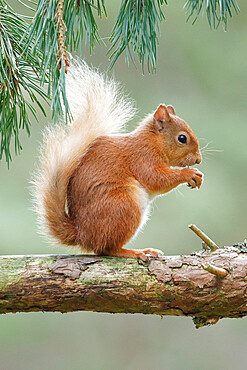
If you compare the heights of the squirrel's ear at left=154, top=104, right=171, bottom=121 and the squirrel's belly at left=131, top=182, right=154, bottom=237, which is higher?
the squirrel's ear at left=154, top=104, right=171, bottom=121

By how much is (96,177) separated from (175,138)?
37 centimetres

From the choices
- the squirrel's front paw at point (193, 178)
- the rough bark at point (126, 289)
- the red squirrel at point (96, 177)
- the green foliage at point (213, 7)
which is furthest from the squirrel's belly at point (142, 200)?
the green foliage at point (213, 7)

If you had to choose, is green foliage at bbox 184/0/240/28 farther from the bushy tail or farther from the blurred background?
the blurred background

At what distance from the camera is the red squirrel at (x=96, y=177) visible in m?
1.86

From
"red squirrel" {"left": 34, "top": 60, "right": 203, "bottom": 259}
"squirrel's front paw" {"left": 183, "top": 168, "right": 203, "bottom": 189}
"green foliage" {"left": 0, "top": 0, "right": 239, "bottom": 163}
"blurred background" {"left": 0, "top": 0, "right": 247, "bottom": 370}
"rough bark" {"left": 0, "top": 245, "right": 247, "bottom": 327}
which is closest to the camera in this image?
"green foliage" {"left": 0, "top": 0, "right": 239, "bottom": 163}

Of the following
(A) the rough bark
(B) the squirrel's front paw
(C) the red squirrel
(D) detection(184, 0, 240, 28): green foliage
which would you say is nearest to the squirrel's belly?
(C) the red squirrel

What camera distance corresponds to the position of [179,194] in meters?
3.78

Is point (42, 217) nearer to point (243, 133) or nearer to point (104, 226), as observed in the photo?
point (104, 226)

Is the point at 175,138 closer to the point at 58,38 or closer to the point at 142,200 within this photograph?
the point at 142,200

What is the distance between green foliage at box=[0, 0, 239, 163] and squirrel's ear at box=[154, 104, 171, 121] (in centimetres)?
46

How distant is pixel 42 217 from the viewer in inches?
76.5

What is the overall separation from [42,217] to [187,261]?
1.79 feet

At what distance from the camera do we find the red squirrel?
6.09 feet

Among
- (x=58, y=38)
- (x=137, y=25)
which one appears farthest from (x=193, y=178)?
(x=58, y=38)
